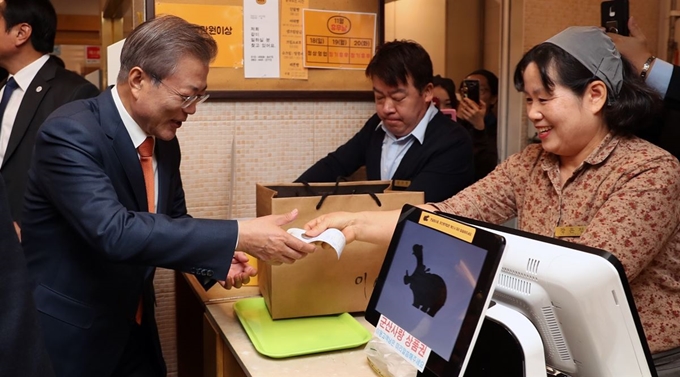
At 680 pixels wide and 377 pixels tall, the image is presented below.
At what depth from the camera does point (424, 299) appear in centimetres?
112

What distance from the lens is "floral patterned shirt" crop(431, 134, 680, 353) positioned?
4.41ft

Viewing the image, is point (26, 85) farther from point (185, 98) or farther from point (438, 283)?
point (438, 283)

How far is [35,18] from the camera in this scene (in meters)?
2.75

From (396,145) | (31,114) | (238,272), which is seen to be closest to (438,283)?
(238,272)

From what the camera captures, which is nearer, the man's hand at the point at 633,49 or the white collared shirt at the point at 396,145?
the man's hand at the point at 633,49

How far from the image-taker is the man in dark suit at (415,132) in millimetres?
2162

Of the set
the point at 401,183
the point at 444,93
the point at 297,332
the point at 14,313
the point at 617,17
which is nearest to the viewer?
the point at 14,313

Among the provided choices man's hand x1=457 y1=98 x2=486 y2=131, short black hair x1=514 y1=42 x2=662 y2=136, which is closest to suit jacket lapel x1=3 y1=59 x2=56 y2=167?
man's hand x1=457 y1=98 x2=486 y2=131

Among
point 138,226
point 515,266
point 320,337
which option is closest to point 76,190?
point 138,226

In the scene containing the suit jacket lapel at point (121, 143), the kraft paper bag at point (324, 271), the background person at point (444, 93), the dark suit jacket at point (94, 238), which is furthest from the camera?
the background person at point (444, 93)

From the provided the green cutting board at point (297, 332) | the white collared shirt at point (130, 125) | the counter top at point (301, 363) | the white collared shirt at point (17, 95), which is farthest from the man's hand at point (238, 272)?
the white collared shirt at point (17, 95)

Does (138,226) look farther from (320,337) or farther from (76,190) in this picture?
(320,337)

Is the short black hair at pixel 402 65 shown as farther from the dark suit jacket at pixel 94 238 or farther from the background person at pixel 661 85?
the dark suit jacket at pixel 94 238

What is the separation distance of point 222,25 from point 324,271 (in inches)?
47.2
